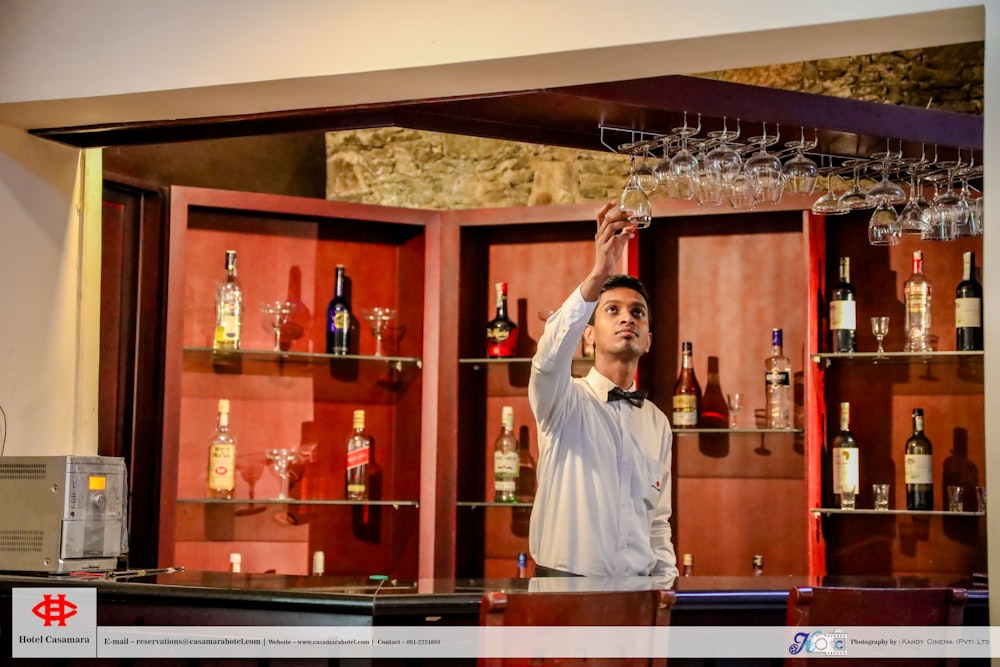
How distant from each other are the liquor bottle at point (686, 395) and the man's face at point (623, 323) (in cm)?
88

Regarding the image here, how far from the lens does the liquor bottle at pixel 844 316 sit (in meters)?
4.34

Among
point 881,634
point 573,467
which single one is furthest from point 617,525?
point 881,634

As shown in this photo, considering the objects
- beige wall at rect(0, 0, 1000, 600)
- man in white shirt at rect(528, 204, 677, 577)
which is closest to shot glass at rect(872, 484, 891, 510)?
man in white shirt at rect(528, 204, 677, 577)

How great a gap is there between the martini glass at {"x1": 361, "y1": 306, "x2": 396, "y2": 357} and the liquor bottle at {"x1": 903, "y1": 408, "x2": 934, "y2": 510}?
83.1 inches

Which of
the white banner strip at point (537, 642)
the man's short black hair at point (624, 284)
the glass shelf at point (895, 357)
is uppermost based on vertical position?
the man's short black hair at point (624, 284)

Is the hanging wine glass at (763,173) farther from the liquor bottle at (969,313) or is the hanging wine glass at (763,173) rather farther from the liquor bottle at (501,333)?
the liquor bottle at (501,333)

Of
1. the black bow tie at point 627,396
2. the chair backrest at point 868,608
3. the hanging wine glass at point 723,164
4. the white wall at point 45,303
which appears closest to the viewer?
the chair backrest at point 868,608

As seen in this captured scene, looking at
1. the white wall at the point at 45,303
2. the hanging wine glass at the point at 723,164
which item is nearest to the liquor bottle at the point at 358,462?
the white wall at the point at 45,303

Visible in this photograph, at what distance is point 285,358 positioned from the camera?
183 inches

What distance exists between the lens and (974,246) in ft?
14.3

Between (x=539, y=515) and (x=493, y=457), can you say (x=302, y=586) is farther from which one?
(x=493, y=457)

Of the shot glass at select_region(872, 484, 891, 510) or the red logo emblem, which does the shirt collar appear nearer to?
the shot glass at select_region(872, 484, 891, 510)

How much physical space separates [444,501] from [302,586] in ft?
5.94

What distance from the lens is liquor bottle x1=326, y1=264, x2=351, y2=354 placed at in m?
4.66
